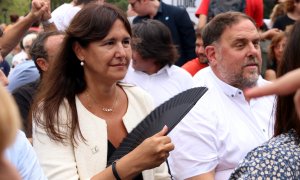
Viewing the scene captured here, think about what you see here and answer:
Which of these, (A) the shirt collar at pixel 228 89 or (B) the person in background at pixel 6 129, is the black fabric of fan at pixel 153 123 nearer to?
(A) the shirt collar at pixel 228 89

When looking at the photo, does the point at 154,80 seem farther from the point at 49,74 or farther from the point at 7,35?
the point at 49,74

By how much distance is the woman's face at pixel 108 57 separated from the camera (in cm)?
375

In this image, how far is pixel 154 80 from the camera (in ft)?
18.9

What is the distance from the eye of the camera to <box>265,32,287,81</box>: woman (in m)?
6.92

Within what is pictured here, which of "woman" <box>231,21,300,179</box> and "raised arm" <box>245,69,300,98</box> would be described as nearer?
"raised arm" <box>245,69,300,98</box>

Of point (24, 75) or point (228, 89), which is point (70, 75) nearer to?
point (228, 89)

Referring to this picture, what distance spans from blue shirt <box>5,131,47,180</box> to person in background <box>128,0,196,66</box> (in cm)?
520

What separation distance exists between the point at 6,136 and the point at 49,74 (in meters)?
2.83

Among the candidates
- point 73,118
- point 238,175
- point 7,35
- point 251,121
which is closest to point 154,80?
point 7,35

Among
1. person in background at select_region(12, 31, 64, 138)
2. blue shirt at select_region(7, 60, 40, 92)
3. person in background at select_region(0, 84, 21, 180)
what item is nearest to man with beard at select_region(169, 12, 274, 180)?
person in background at select_region(12, 31, 64, 138)

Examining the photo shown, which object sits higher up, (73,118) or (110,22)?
(110,22)

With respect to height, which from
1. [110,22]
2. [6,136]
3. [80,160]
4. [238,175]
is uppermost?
[6,136]

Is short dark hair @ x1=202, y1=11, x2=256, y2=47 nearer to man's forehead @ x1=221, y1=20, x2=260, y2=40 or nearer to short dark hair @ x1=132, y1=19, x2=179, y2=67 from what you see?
man's forehead @ x1=221, y1=20, x2=260, y2=40

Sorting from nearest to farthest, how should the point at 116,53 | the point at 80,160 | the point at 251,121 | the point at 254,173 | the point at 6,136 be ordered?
the point at 6,136 → the point at 254,173 → the point at 80,160 → the point at 116,53 → the point at 251,121
